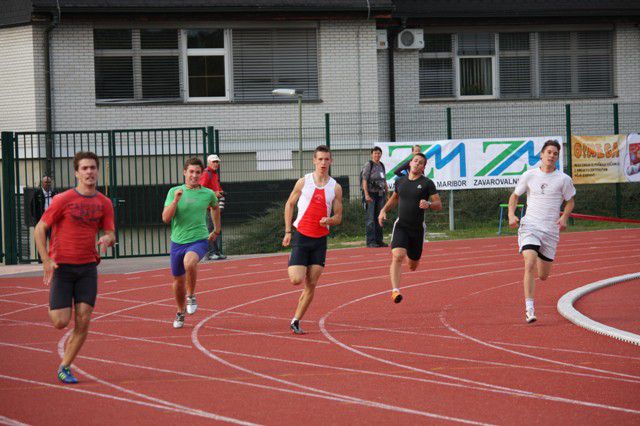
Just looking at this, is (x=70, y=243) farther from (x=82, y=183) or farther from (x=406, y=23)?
(x=406, y=23)

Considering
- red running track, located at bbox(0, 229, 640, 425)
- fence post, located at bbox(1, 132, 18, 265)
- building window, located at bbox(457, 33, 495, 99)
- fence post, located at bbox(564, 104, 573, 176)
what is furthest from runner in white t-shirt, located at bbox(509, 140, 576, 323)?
building window, located at bbox(457, 33, 495, 99)

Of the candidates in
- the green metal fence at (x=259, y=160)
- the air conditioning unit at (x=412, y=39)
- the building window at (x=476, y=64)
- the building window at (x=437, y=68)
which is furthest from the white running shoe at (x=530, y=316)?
the building window at (x=476, y=64)

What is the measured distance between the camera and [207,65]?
2695cm

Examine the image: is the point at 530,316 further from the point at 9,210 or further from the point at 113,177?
the point at 9,210

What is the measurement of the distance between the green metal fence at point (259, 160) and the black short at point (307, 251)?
30.8 feet

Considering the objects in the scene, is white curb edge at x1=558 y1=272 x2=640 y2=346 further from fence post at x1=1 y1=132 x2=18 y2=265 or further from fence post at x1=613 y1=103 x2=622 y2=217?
fence post at x1=1 y1=132 x2=18 y2=265

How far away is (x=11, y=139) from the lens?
71.9ft

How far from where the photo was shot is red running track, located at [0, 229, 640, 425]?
26.1 ft

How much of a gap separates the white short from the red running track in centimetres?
79

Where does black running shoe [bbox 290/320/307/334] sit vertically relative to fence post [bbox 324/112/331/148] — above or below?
below

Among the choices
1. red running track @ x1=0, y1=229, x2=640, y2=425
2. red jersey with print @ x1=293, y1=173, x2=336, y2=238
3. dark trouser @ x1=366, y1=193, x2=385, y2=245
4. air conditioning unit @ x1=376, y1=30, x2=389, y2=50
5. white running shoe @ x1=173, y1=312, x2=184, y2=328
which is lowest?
red running track @ x1=0, y1=229, x2=640, y2=425

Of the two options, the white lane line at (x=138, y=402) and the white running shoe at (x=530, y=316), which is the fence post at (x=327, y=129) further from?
the white lane line at (x=138, y=402)

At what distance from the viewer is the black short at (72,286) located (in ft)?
30.8

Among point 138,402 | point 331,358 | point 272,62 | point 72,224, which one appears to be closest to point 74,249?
point 72,224
